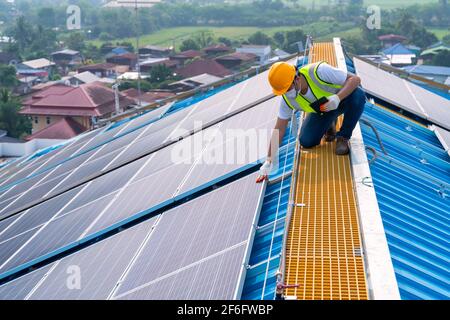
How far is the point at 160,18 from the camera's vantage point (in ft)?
446

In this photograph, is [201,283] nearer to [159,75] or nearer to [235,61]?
[159,75]

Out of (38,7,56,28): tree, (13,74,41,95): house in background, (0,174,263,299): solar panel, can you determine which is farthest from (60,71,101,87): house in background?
(38,7,56,28): tree

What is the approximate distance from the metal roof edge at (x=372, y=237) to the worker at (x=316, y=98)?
0.54 metres

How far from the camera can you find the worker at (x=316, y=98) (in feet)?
27.5

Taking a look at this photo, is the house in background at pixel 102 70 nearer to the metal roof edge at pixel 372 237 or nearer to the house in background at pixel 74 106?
the house in background at pixel 74 106

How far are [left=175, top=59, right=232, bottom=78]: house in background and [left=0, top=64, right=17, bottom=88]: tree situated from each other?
1906cm

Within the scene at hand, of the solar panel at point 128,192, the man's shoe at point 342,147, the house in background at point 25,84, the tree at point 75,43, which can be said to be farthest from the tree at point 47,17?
the man's shoe at point 342,147

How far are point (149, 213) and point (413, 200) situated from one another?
3.83 meters

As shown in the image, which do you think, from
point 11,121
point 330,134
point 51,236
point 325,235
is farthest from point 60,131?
point 325,235

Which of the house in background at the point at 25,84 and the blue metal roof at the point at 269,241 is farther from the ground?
the blue metal roof at the point at 269,241

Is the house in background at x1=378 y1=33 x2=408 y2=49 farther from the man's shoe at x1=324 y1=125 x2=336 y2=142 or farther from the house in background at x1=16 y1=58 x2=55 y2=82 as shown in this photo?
the man's shoe at x1=324 y1=125 x2=336 y2=142

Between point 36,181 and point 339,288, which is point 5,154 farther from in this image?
point 339,288

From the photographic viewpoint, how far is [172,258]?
6.83m

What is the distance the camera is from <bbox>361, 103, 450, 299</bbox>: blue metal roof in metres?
6.48
